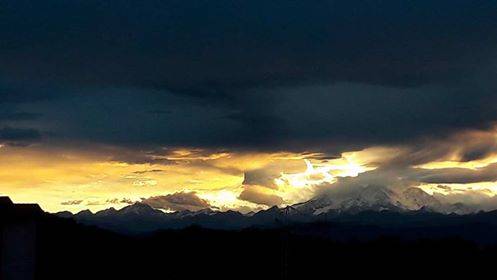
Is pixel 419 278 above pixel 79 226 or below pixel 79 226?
below

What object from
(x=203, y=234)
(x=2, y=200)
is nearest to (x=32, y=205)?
(x=2, y=200)

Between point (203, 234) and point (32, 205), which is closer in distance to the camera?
point (32, 205)

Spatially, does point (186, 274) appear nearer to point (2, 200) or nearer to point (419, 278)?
point (419, 278)

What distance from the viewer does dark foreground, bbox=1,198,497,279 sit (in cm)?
9419

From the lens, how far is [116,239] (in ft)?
396

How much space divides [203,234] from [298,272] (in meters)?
36.9

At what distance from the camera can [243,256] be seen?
120188 mm

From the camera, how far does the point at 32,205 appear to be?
34062mm

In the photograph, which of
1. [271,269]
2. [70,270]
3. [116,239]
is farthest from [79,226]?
[70,270]

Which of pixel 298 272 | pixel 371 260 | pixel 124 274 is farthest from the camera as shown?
pixel 371 260

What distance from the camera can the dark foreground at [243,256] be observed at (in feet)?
309

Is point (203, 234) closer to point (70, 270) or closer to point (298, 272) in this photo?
point (298, 272)

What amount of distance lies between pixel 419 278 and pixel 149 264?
3502cm

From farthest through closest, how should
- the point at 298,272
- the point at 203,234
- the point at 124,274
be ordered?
the point at 203,234
the point at 298,272
the point at 124,274
